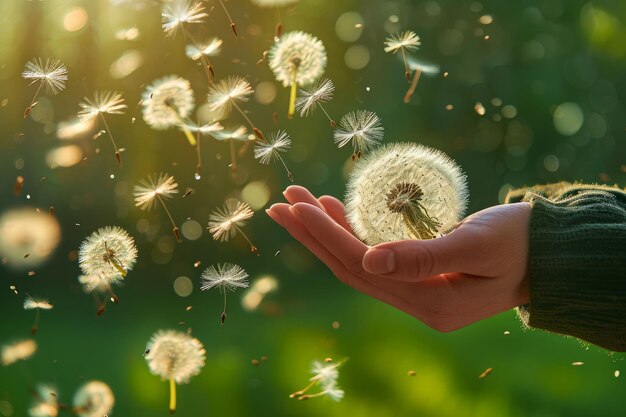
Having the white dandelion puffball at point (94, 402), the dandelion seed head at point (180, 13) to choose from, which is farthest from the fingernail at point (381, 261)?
the white dandelion puffball at point (94, 402)

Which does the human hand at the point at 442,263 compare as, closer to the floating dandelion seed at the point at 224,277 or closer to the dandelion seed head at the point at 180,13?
the floating dandelion seed at the point at 224,277

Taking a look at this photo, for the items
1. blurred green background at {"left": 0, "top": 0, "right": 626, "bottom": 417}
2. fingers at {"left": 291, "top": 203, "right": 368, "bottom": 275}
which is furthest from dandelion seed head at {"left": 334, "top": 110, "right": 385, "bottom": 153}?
blurred green background at {"left": 0, "top": 0, "right": 626, "bottom": 417}

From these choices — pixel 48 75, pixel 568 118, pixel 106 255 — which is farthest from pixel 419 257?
pixel 568 118

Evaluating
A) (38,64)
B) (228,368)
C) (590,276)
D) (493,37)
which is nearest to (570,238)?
(590,276)

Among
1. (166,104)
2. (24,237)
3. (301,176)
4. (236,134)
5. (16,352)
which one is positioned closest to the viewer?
(236,134)

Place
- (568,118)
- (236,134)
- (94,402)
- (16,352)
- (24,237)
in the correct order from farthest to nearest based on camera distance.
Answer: (568,118) < (16,352) < (24,237) < (94,402) < (236,134)

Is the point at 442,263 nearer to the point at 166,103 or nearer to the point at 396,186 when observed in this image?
the point at 396,186
